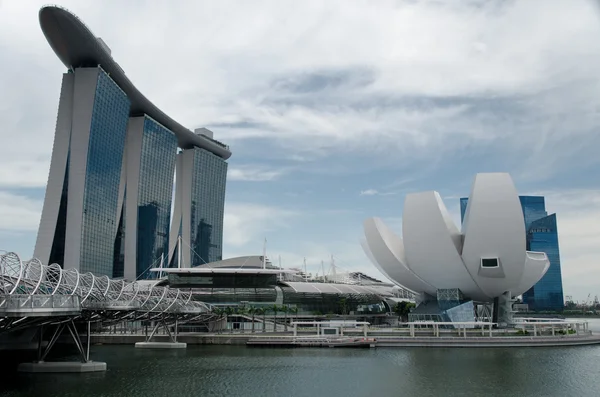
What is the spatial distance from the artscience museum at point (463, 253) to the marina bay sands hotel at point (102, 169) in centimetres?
3910

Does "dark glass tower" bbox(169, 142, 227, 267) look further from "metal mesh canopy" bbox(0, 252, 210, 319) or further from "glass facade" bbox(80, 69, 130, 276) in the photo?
"metal mesh canopy" bbox(0, 252, 210, 319)

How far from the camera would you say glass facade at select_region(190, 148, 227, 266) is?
130 metres

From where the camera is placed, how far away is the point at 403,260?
223ft

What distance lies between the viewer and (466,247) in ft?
200

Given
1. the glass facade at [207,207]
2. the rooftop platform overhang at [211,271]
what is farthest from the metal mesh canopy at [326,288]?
the glass facade at [207,207]

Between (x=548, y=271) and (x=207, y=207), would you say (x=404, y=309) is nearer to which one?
(x=207, y=207)

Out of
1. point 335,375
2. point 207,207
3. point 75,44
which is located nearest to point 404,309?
point 335,375

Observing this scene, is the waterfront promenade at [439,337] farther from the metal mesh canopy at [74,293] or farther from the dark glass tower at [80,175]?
the dark glass tower at [80,175]

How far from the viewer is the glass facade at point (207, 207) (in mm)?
129938

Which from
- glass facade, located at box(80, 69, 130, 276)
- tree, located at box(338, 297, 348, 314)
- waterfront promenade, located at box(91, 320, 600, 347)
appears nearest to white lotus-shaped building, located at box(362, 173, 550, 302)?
waterfront promenade, located at box(91, 320, 600, 347)

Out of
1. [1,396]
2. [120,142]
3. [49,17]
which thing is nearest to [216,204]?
[120,142]

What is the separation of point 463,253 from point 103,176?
51566 mm

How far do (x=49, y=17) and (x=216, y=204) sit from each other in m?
68.5

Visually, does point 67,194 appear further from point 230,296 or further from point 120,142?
point 230,296
